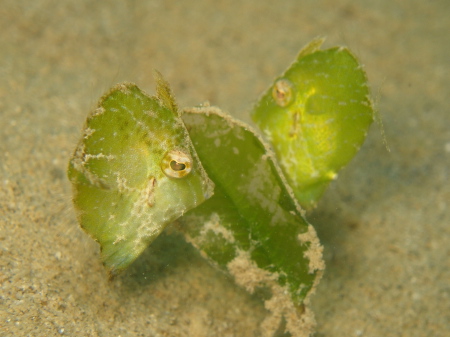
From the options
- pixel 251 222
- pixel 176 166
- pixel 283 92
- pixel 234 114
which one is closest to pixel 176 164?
pixel 176 166

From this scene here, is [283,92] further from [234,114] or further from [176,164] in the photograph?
[234,114]

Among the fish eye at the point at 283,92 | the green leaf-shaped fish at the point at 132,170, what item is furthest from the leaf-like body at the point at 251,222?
the fish eye at the point at 283,92

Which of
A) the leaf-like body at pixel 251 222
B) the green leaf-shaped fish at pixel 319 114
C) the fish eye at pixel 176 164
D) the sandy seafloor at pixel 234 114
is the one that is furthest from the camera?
the green leaf-shaped fish at pixel 319 114

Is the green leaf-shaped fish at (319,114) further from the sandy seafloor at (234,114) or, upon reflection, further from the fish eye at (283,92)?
the sandy seafloor at (234,114)

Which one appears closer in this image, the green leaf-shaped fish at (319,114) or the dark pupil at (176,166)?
the dark pupil at (176,166)

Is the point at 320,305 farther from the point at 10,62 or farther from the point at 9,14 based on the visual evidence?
the point at 9,14

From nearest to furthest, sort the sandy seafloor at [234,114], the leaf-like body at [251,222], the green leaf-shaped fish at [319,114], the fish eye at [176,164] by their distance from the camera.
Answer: the fish eye at [176,164], the leaf-like body at [251,222], the sandy seafloor at [234,114], the green leaf-shaped fish at [319,114]

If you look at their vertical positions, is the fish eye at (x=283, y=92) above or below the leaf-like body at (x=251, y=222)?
above
